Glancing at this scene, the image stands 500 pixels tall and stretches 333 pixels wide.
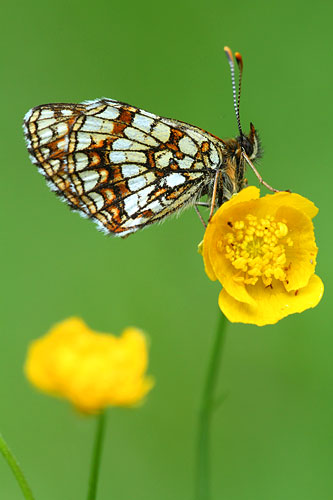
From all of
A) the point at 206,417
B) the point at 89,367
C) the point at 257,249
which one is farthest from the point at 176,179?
the point at 89,367

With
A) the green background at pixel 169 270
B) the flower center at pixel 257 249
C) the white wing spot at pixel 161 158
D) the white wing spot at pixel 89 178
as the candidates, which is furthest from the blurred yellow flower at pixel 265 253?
the green background at pixel 169 270

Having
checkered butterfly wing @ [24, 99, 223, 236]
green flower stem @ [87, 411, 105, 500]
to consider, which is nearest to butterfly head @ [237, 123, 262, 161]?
checkered butterfly wing @ [24, 99, 223, 236]

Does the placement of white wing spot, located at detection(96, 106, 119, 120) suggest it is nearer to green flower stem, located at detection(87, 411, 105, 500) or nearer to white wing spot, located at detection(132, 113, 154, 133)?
white wing spot, located at detection(132, 113, 154, 133)

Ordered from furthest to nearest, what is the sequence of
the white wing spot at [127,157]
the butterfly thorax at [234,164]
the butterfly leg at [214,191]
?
the white wing spot at [127,157]
the butterfly thorax at [234,164]
the butterfly leg at [214,191]

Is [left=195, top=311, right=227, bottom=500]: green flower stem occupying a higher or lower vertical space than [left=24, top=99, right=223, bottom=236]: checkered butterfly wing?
lower

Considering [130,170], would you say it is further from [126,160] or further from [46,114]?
[46,114]

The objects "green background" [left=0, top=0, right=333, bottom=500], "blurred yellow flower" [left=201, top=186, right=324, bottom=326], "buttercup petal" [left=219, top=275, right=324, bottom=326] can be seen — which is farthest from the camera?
"green background" [left=0, top=0, right=333, bottom=500]

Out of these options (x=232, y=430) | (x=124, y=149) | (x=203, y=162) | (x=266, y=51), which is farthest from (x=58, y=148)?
(x=266, y=51)

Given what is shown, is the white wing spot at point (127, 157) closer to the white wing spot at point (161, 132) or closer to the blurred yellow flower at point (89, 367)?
the white wing spot at point (161, 132)
